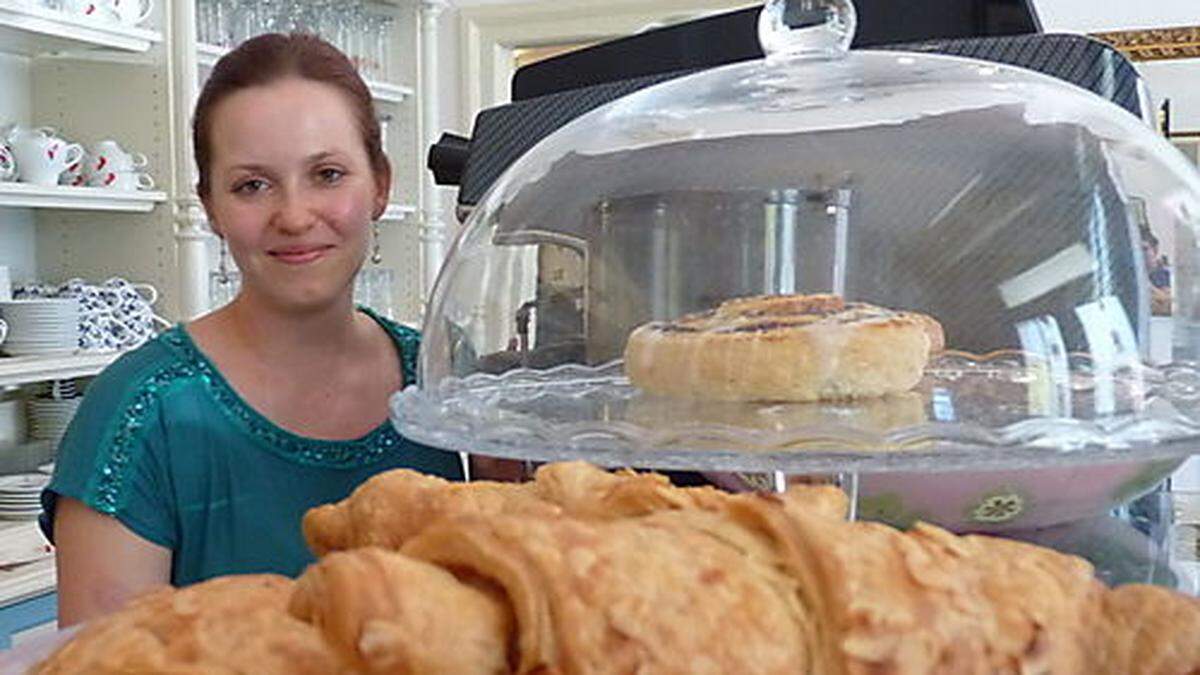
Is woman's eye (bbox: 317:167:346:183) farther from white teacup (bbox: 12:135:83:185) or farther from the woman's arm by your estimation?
white teacup (bbox: 12:135:83:185)

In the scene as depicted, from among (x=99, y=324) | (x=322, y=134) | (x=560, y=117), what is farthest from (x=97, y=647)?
(x=99, y=324)

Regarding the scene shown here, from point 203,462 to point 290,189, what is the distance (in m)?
0.28

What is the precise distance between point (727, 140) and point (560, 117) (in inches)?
→ 10.8

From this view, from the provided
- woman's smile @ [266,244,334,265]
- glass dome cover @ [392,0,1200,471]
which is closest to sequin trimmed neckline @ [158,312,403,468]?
woman's smile @ [266,244,334,265]

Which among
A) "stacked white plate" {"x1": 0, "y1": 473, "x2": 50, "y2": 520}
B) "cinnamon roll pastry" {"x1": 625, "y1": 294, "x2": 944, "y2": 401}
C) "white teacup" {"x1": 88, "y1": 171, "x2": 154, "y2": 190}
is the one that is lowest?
"stacked white plate" {"x1": 0, "y1": 473, "x2": 50, "y2": 520}

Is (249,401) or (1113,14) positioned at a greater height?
(1113,14)

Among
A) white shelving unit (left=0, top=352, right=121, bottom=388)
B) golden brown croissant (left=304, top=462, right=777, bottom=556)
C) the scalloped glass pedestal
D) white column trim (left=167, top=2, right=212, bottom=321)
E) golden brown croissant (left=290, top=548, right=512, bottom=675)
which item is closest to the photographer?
golden brown croissant (left=290, top=548, right=512, bottom=675)

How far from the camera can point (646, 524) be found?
0.34 meters

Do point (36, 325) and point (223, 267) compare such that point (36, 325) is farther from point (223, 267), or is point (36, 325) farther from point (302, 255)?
point (302, 255)

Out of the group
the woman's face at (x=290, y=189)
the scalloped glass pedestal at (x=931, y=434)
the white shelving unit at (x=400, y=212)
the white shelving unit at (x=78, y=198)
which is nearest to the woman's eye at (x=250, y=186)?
the woman's face at (x=290, y=189)

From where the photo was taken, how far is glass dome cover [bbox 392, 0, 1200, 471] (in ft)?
2.01

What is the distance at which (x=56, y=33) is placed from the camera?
2344 mm

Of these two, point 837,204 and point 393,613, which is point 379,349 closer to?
point 837,204

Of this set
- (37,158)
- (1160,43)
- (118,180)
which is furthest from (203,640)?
(1160,43)
